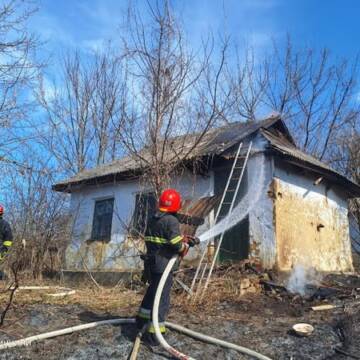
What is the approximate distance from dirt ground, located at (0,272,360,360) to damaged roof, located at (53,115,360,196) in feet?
10.7

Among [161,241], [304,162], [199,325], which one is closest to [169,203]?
[161,241]

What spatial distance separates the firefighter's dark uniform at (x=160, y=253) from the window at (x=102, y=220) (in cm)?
789

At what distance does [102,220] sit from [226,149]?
506 cm

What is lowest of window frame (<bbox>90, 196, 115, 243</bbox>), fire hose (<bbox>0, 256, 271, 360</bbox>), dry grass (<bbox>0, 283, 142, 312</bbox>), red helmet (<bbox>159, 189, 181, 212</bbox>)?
fire hose (<bbox>0, 256, 271, 360</bbox>)

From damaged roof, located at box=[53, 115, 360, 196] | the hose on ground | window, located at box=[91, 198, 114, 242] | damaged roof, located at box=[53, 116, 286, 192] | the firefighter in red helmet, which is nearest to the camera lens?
the hose on ground

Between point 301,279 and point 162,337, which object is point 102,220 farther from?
point 162,337

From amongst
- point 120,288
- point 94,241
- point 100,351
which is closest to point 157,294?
point 100,351

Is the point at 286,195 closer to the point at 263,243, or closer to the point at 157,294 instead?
the point at 263,243

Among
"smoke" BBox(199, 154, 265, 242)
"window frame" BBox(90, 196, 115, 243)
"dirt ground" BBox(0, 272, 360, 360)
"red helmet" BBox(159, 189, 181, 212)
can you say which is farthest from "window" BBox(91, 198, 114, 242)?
"red helmet" BBox(159, 189, 181, 212)

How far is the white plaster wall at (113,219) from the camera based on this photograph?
11.1 metres

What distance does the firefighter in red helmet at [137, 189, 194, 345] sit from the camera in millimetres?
5242

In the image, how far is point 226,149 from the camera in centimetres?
1069

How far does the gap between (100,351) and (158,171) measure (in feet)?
14.1

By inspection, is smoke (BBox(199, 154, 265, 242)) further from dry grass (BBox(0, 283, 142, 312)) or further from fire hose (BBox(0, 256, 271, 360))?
fire hose (BBox(0, 256, 271, 360))
